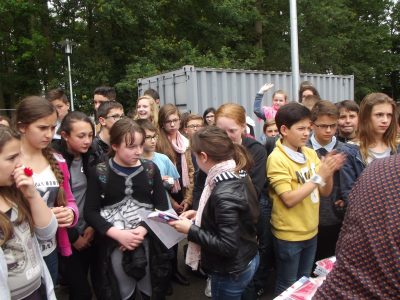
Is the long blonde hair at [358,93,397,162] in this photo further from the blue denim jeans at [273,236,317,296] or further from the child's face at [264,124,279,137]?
the child's face at [264,124,279,137]

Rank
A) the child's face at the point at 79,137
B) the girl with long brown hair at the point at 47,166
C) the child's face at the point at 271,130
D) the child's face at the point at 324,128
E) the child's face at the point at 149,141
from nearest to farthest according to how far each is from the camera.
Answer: the girl with long brown hair at the point at 47,166, the child's face at the point at 79,137, the child's face at the point at 324,128, the child's face at the point at 149,141, the child's face at the point at 271,130

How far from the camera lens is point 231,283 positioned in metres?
2.23

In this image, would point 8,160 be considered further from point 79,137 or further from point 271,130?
point 271,130

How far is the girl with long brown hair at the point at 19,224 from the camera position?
185 centimetres

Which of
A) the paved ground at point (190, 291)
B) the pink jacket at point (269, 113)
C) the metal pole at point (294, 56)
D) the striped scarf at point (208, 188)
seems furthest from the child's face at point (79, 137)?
the metal pole at point (294, 56)

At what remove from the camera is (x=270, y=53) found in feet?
62.2

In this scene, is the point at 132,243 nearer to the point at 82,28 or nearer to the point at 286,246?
the point at 286,246

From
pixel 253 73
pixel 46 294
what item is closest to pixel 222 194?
pixel 46 294

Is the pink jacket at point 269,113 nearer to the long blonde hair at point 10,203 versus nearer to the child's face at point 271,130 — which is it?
the child's face at point 271,130

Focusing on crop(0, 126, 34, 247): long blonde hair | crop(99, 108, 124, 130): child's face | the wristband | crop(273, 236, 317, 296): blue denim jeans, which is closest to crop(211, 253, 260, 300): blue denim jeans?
crop(273, 236, 317, 296): blue denim jeans

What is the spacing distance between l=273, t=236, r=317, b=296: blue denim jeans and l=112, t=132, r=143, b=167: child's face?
46.6 inches

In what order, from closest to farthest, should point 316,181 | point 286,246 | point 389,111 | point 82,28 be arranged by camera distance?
1. point 316,181
2. point 286,246
3. point 389,111
4. point 82,28

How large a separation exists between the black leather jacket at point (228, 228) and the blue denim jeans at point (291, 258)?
493 mm

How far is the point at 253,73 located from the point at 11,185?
7.68m
